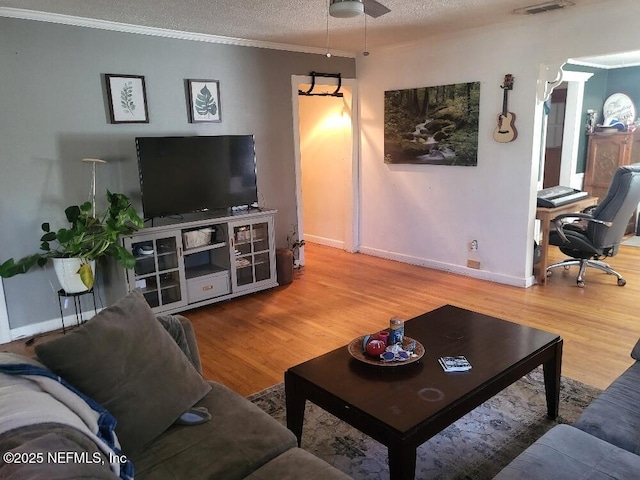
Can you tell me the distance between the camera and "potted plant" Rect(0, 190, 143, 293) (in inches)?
132

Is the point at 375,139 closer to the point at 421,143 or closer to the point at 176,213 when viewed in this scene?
the point at 421,143

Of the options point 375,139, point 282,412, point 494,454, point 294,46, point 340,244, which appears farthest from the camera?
point 340,244

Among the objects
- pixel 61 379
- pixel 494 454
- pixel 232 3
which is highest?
pixel 232 3

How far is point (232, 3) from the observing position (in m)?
3.24

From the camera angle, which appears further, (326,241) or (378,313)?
(326,241)

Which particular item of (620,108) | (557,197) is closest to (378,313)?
(557,197)

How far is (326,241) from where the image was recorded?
626 centimetres

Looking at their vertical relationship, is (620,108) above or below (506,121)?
above

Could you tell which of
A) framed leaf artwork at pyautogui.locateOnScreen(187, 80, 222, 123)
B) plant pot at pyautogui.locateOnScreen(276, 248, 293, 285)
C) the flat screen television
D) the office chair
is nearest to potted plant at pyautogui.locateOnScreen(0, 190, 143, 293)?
the flat screen television

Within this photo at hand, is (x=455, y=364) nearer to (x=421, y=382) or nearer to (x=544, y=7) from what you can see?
(x=421, y=382)

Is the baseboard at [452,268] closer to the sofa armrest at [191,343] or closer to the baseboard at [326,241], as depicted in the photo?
the baseboard at [326,241]

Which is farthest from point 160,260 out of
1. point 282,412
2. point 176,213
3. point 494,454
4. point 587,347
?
point 587,347

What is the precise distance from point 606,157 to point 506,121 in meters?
2.75

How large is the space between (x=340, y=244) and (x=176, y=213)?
8.37ft
